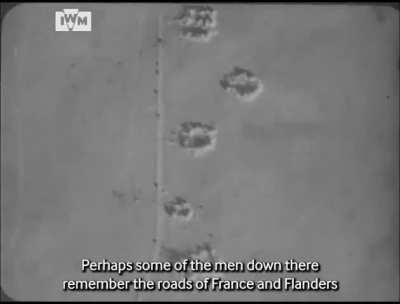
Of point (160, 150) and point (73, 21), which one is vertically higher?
point (73, 21)

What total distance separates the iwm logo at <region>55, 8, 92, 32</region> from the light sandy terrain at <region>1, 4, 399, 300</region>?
3 cm

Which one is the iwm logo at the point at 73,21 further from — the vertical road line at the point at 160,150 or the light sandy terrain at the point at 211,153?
the vertical road line at the point at 160,150

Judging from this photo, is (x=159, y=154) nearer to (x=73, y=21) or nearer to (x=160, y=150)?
(x=160, y=150)

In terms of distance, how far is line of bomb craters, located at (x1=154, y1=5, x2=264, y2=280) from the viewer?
142 centimetres

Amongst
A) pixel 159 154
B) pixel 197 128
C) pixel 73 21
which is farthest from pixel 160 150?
pixel 73 21

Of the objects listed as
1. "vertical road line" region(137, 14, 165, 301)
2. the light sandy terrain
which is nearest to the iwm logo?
the light sandy terrain

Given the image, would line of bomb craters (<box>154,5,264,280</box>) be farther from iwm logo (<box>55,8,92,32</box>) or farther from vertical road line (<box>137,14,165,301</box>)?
iwm logo (<box>55,8,92,32</box>)

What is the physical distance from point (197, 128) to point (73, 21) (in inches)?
22.0

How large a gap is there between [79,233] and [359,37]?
3.82ft

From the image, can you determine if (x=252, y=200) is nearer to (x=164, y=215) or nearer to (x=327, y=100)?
(x=164, y=215)

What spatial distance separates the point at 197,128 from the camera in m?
1.44

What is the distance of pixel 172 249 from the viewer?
1417 mm

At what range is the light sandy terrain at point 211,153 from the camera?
4.65ft

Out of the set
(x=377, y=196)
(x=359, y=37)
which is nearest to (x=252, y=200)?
(x=377, y=196)
